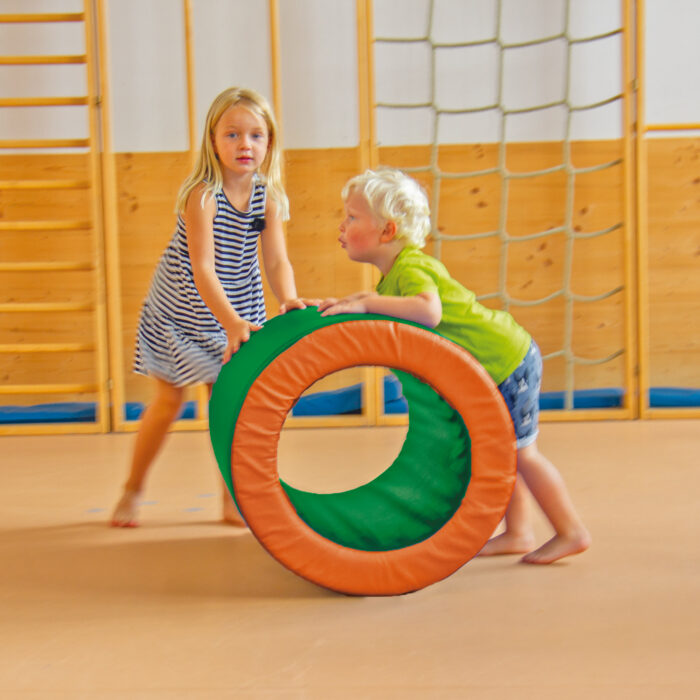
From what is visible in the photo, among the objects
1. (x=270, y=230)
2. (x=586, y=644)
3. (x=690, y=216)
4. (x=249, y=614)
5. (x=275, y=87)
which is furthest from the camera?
(x=690, y=216)

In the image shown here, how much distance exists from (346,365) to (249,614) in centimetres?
40

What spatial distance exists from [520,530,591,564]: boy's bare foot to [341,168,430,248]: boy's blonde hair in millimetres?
567

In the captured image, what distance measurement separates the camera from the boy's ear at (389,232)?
143cm

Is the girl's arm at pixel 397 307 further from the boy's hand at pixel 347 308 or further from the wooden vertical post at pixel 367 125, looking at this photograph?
the wooden vertical post at pixel 367 125

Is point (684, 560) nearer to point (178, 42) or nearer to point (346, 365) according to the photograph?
point (346, 365)

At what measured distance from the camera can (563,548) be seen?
1.47 m

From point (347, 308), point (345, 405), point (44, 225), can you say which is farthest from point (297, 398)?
point (44, 225)

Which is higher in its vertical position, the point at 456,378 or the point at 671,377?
the point at 456,378

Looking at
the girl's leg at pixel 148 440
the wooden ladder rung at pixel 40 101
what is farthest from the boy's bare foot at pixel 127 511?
the wooden ladder rung at pixel 40 101

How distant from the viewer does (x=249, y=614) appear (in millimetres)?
1269

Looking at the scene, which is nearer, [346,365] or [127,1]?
[346,365]

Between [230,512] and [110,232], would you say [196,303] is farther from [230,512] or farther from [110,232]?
[110,232]

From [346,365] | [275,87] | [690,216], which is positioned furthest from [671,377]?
[346,365]

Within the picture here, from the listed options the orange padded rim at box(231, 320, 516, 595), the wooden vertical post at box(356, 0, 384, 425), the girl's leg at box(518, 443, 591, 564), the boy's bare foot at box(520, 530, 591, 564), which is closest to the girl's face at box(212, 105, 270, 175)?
the orange padded rim at box(231, 320, 516, 595)
